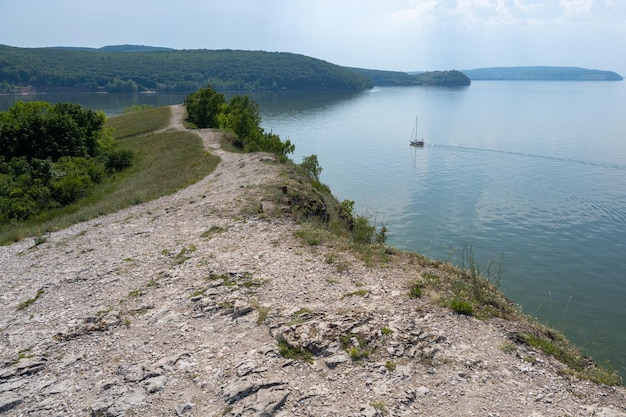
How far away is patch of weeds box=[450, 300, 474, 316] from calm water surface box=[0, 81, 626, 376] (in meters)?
4.86

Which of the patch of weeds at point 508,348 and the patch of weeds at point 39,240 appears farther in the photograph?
the patch of weeds at point 39,240

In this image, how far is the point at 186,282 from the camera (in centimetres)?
1560

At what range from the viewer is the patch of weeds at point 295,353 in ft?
35.0

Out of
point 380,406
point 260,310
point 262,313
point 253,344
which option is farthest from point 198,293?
point 380,406

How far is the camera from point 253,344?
11.5 metres

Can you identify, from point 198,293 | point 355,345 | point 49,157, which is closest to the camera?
point 355,345

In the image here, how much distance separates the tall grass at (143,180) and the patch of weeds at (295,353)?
20.9 m

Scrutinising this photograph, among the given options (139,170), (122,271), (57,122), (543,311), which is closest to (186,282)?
(122,271)

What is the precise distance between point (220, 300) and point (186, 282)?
93.7 inches

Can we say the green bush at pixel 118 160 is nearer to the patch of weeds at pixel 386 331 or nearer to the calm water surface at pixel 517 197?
the calm water surface at pixel 517 197

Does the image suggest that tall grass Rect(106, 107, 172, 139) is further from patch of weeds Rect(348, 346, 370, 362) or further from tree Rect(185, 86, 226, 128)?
patch of weeds Rect(348, 346, 370, 362)

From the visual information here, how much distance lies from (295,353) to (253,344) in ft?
4.42

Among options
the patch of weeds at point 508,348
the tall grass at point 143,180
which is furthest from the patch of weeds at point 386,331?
the tall grass at point 143,180

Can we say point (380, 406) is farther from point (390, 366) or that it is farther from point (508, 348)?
point (508, 348)
